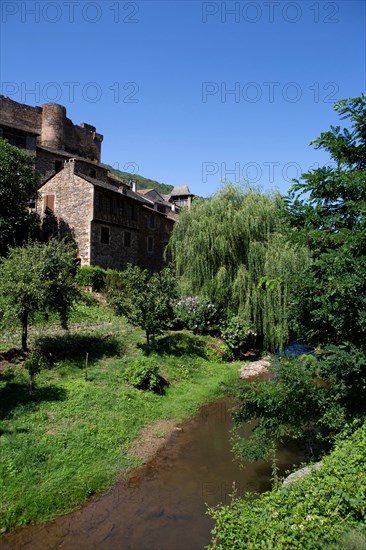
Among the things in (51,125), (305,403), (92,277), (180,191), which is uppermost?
(51,125)

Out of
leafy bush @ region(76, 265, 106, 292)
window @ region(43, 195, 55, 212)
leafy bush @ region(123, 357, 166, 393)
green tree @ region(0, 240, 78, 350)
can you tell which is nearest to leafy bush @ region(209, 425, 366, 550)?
leafy bush @ region(123, 357, 166, 393)

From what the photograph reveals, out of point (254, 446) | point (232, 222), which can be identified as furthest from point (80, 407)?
point (232, 222)

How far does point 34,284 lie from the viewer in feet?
46.1

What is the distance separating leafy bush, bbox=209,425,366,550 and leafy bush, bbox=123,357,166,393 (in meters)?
8.65

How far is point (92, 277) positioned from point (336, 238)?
20.8 meters

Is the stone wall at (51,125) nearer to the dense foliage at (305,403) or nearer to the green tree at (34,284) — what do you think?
the green tree at (34,284)

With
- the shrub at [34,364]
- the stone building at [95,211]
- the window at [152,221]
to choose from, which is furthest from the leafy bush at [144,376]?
the window at [152,221]

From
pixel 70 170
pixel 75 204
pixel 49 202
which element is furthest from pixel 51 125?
pixel 75 204

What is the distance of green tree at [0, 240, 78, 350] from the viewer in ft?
45.8

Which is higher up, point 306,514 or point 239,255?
point 239,255

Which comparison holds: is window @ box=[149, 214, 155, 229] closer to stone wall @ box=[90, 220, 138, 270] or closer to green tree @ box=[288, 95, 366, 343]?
stone wall @ box=[90, 220, 138, 270]

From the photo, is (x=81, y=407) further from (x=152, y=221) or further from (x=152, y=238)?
(x=152, y=221)

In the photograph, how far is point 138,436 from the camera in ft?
36.8

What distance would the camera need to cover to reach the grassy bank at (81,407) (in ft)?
27.5
